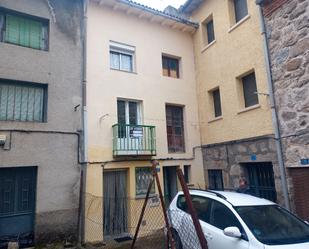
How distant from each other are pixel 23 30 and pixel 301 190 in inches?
397

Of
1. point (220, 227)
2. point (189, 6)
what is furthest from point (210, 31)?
point (220, 227)

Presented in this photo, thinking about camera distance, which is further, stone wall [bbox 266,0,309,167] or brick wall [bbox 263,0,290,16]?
brick wall [bbox 263,0,290,16]

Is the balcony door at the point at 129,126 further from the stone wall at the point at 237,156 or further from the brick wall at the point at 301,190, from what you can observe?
the brick wall at the point at 301,190

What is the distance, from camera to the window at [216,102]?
11.2 metres

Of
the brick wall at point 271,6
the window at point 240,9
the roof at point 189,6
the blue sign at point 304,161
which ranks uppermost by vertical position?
the roof at point 189,6

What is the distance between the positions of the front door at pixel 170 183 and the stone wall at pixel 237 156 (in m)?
1.43

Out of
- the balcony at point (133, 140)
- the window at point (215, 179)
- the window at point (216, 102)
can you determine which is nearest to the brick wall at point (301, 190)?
the window at point (215, 179)

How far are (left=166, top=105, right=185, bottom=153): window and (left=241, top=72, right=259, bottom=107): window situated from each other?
10.2 ft

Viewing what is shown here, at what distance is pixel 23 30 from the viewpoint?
8.97m

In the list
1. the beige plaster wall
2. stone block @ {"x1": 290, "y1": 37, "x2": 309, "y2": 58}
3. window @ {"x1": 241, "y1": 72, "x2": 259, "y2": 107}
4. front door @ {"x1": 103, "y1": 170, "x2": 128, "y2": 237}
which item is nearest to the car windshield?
the beige plaster wall

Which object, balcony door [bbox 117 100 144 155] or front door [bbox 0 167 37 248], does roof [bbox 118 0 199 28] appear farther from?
front door [bbox 0 167 37 248]

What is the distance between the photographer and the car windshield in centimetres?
438

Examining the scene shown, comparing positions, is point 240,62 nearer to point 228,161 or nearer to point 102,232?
point 228,161

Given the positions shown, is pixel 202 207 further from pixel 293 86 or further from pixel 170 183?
pixel 170 183
